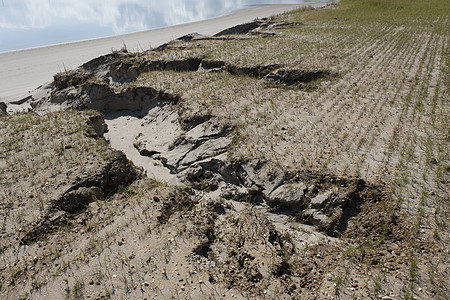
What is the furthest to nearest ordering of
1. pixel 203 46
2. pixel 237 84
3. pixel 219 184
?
pixel 203 46, pixel 237 84, pixel 219 184

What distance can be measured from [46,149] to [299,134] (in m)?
6.61

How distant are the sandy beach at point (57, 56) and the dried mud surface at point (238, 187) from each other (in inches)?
291

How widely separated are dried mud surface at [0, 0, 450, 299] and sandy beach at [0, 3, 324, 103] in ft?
24.2

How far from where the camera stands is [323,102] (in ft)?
34.1

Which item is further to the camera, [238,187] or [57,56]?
[57,56]

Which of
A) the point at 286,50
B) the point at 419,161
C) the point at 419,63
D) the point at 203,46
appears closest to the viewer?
the point at 419,161

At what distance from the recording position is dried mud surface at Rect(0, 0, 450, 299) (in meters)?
5.11

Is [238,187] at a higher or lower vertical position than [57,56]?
lower

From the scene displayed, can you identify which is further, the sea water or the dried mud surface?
the sea water

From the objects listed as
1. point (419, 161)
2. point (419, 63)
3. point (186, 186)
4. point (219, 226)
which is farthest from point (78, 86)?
point (419, 63)

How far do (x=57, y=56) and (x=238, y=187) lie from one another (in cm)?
2214

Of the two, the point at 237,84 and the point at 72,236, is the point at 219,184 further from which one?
the point at 237,84

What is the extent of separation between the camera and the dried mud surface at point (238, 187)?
16.8ft

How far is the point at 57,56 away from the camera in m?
24.2
